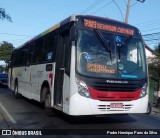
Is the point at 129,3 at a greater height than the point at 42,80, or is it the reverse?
the point at 129,3

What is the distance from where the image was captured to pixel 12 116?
40.8 ft

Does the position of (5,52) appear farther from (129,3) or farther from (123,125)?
(123,125)

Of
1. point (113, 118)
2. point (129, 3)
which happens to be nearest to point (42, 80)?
point (113, 118)

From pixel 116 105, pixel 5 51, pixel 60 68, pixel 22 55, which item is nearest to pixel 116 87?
pixel 116 105

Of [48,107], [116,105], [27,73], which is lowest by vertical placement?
[48,107]

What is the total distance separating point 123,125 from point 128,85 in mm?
1329

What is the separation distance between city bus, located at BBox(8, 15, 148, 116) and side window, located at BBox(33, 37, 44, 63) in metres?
2.42

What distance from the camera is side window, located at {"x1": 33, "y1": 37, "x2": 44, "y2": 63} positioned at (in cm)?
1428

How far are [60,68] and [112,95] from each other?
206cm

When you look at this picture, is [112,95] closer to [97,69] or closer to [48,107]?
[97,69]

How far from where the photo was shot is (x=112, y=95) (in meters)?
10.3

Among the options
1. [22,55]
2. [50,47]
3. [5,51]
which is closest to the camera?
[50,47]

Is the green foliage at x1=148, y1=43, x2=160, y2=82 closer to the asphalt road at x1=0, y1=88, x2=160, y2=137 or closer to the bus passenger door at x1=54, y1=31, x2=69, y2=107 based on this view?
the asphalt road at x1=0, y1=88, x2=160, y2=137

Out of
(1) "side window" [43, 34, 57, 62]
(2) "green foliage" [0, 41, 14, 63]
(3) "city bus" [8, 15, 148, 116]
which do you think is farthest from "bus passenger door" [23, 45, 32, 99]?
(2) "green foliage" [0, 41, 14, 63]
